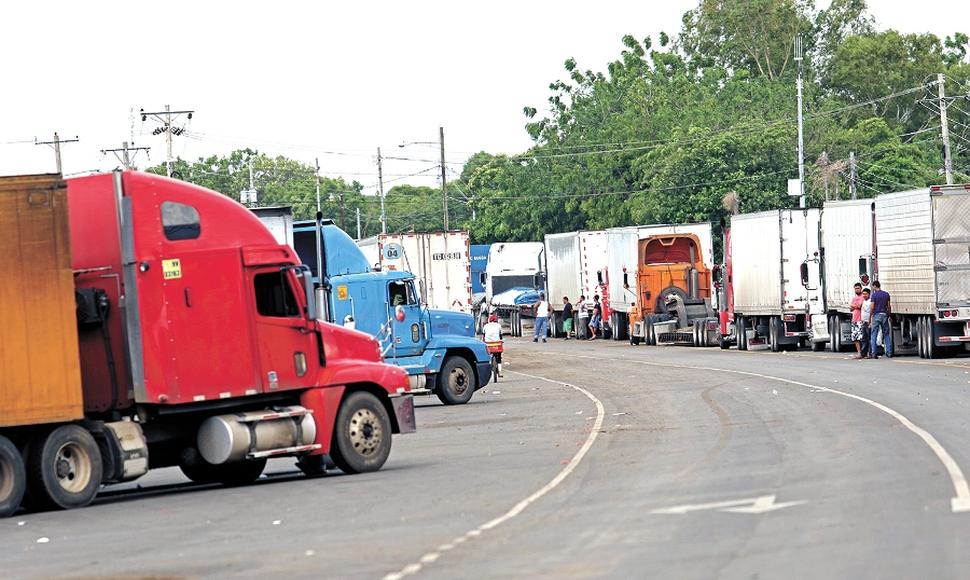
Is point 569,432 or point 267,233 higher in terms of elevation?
point 267,233

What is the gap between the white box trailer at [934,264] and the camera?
38.6m

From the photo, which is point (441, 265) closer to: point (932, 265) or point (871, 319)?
point (871, 319)

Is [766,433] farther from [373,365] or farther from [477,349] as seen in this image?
[477,349]

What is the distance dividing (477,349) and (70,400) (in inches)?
682

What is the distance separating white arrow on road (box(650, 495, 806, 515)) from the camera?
14.4 m

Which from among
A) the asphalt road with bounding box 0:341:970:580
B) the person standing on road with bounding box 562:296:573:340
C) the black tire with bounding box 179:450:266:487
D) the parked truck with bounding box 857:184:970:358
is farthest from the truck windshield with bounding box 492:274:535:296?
the black tire with bounding box 179:450:266:487

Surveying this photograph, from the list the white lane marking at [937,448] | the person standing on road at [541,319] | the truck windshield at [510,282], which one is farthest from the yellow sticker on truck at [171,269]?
the truck windshield at [510,282]

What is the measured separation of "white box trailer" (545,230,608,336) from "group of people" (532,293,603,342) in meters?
0.35

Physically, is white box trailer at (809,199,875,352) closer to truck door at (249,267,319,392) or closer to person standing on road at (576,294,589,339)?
person standing on road at (576,294,589,339)

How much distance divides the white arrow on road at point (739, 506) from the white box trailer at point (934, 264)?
978 inches

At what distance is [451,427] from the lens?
28.5m


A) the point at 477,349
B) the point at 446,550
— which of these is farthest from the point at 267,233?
the point at 477,349

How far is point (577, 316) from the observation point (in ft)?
235

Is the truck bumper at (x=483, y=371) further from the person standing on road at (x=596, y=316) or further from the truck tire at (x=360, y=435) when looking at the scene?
the person standing on road at (x=596, y=316)
